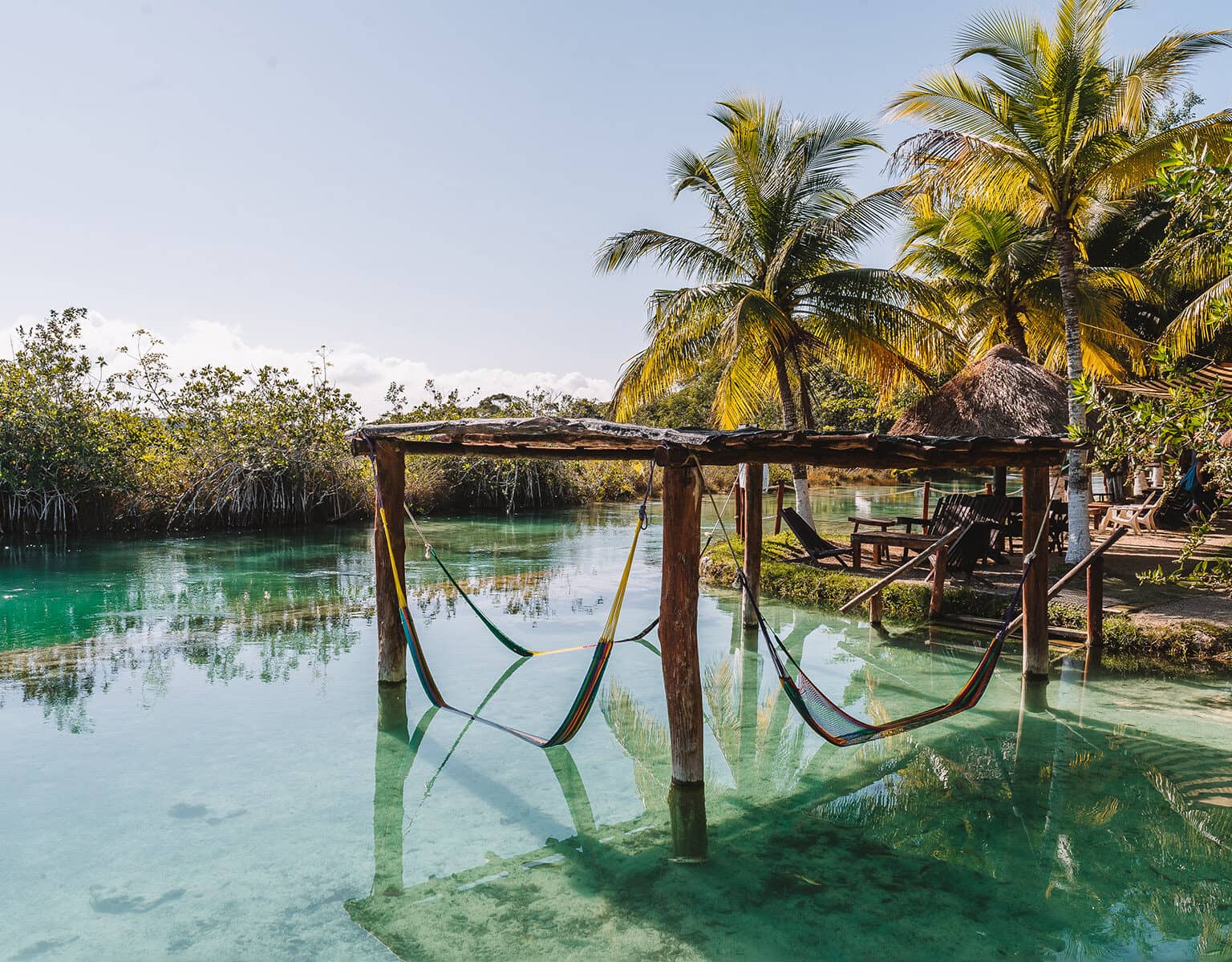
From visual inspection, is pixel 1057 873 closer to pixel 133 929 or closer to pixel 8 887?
pixel 133 929

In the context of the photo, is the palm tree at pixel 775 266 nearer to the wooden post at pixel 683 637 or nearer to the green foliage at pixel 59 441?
the wooden post at pixel 683 637

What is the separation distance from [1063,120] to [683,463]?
6.81 m

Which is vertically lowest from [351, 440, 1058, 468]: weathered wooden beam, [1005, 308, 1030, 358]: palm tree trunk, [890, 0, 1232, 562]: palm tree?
[351, 440, 1058, 468]: weathered wooden beam

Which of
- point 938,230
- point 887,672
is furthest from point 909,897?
point 938,230

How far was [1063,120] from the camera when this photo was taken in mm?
8188

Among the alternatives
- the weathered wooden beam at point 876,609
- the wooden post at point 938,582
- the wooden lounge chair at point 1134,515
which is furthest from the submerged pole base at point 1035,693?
the wooden lounge chair at point 1134,515

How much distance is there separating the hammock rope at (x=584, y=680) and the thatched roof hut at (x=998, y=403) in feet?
22.5

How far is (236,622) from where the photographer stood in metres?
9.02

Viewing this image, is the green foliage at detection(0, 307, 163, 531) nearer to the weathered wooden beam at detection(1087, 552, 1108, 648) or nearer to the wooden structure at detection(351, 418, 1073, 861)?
the wooden structure at detection(351, 418, 1073, 861)

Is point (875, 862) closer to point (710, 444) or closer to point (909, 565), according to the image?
point (710, 444)

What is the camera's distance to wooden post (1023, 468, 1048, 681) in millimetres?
5918

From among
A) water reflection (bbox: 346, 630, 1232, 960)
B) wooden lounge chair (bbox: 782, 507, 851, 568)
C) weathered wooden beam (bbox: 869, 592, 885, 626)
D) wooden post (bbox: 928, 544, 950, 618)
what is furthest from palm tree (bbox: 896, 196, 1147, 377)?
water reflection (bbox: 346, 630, 1232, 960)

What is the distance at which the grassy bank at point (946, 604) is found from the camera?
691 centimetres

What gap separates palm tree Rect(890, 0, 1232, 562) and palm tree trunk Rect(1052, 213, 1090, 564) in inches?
0.5
